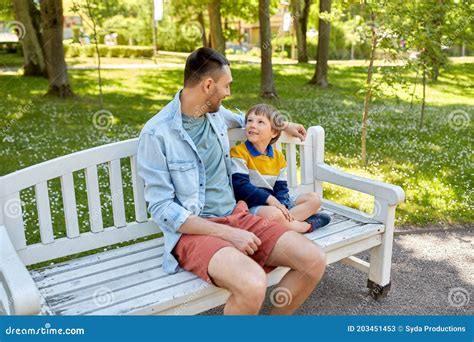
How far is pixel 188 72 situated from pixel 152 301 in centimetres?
128

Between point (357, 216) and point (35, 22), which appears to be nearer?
point (357, 216)

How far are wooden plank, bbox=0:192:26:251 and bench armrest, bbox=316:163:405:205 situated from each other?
218 centimetres

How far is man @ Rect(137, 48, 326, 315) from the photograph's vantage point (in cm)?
280

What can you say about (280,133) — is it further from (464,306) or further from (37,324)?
(37,324)

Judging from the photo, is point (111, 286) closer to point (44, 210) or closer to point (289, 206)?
point (44, 210)

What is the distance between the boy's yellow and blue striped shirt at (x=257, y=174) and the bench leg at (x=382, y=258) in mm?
670

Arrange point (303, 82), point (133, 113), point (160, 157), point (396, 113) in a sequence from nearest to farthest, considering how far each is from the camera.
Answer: point (160, 157) < point (133, 113) < point (396, 113) < point (303, 82)

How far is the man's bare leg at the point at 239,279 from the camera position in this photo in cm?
263

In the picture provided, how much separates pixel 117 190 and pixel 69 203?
0.95ft

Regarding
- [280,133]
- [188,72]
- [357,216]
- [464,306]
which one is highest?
[188,72]

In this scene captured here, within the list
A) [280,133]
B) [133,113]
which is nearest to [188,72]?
[280,133]

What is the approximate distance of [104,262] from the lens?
3086mm

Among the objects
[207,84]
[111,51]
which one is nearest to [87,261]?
[207,84]

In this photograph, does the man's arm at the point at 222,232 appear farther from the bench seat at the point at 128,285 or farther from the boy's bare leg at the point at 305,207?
the boy's bare leg at the point at 305,207
